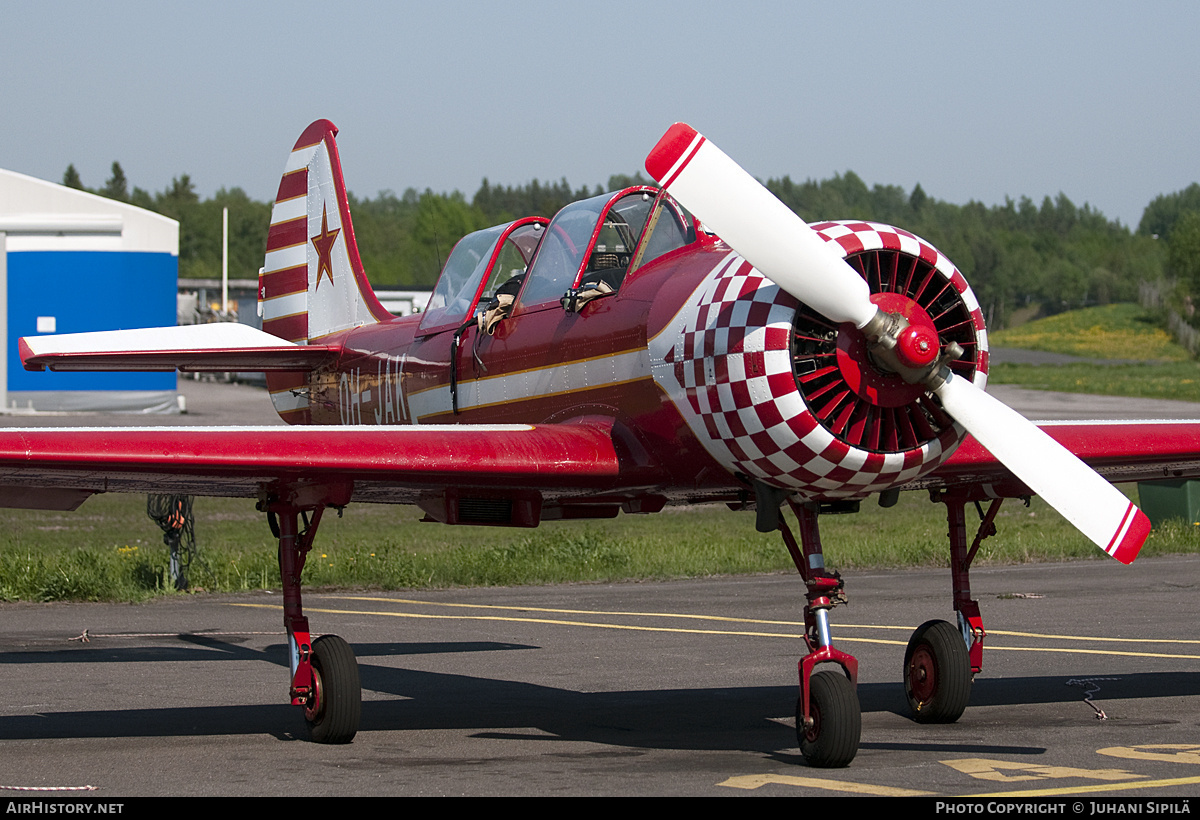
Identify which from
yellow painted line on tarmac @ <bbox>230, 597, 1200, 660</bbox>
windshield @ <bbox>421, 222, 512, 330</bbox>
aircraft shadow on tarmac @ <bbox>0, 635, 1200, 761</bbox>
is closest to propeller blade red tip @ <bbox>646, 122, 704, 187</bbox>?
aircraft shadow on tarmac @ <bbox>0, 635, 1200, 761</bbox>

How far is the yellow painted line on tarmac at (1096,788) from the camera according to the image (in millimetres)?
6324

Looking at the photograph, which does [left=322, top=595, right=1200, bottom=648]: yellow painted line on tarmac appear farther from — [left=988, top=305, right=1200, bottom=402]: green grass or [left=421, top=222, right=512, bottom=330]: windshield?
[left=988, top=305, right=1200, bottom=402]: green grass

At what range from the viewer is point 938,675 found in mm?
9016

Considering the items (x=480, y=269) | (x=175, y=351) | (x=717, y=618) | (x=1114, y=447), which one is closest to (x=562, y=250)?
(x=480, y=269)

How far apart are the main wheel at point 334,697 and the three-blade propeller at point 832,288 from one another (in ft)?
11.7

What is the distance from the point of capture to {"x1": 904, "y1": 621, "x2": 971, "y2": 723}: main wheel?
8.96 meters

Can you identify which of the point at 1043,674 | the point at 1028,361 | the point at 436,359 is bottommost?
the point at 1043,674

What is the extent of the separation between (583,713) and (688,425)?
2.70 m

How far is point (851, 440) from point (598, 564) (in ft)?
39.6

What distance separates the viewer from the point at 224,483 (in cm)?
836

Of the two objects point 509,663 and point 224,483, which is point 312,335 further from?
point 224,483

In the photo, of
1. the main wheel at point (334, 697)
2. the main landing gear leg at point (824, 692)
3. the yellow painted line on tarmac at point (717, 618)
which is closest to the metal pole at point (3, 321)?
the yellow painted line on tarmac at point (717, 618)
